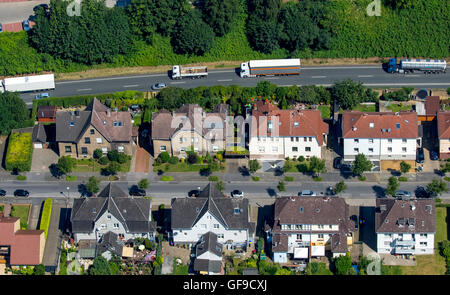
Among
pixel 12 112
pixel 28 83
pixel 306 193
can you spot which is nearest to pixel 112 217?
pixel 306 193

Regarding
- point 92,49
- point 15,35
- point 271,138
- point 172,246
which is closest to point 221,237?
point 172,246

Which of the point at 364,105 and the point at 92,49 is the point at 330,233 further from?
the point at 92,49

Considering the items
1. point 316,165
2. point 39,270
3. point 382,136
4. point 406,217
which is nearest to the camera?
point 39,270

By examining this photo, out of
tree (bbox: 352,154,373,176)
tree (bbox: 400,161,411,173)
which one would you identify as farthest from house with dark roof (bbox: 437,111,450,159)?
tree (bbox: 352,154,373,176)

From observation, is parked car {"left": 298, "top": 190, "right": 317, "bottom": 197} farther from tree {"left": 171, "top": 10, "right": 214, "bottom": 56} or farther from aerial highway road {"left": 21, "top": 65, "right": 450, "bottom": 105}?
tree {"left": 171, "top": 10, "right": 214, "bottom": 56}

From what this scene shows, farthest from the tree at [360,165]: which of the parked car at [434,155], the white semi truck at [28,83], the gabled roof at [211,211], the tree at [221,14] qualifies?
the white semi truck at [28,83]

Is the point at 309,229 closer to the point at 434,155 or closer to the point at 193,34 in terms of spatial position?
the point at 434,155
